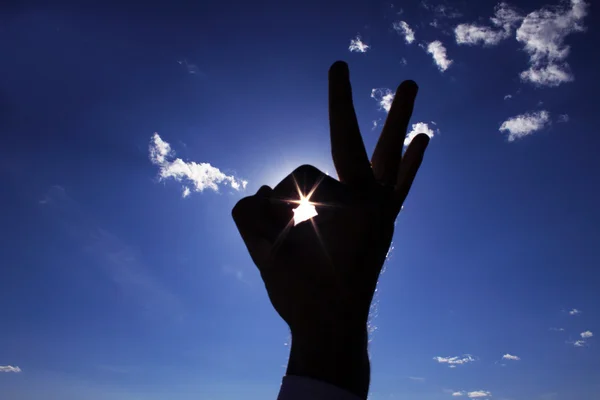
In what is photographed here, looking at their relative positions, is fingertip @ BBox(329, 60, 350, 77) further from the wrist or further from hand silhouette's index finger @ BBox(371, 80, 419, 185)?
the wrist

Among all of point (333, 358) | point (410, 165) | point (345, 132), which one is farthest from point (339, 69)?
point (333, 358)

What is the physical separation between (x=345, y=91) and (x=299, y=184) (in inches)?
33.9

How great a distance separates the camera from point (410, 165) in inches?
155

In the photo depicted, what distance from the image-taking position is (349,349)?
2.67 meters

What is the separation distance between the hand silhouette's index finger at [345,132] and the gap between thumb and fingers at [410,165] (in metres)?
0.56

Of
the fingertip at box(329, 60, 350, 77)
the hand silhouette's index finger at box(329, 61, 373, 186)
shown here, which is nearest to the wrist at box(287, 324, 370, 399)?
the hand silhouette's index finger at box(329, 61, 373, 186)

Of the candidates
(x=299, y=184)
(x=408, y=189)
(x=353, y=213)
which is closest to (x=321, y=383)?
(x=353, y=213)

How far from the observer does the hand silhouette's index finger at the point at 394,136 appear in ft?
11.6

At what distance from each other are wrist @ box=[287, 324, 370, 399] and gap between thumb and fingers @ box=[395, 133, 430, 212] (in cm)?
128

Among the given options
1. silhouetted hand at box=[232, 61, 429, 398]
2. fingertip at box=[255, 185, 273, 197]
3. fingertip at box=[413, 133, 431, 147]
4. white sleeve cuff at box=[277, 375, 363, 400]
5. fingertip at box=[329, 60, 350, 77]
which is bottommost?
white sleeve cuff at box=[277, 375, 363, 400]

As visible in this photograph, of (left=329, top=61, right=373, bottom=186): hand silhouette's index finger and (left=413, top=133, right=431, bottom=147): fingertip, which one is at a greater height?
(left=413, top=133, right=431, bottom=147): fingertip

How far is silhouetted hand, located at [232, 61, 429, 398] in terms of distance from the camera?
A: 2.69m

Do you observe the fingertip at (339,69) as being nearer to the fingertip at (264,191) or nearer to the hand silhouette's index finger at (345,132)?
the hand silhouette's index finger at (345,132)

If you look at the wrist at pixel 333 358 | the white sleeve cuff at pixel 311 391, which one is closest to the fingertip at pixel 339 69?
the wrist at pixel 333 358
